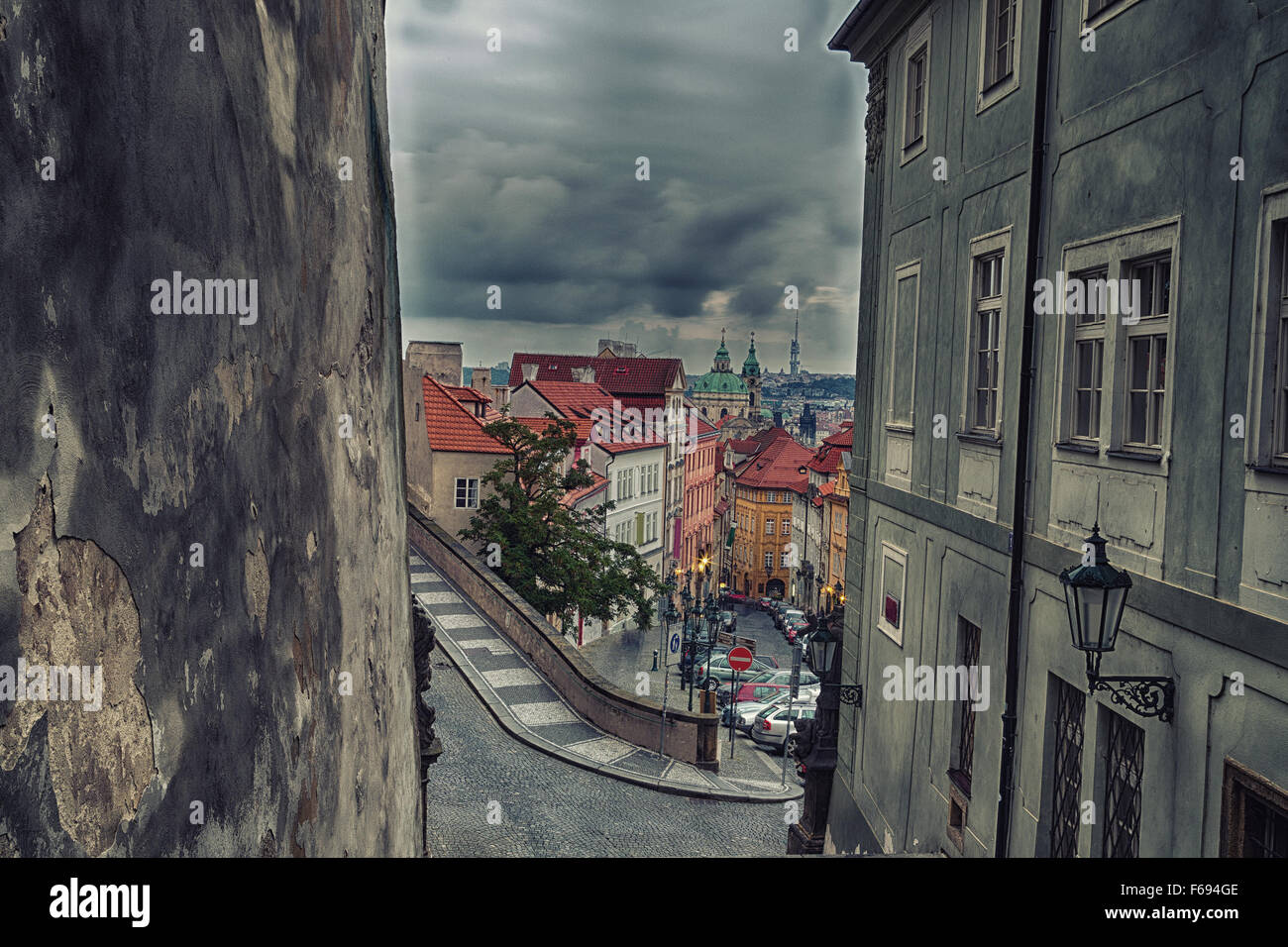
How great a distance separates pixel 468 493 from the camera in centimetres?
3512

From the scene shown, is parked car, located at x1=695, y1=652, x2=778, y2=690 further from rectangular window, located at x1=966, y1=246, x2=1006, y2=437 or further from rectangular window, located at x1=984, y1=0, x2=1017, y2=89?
rectangular window, located at x1=984, y1=0, x2=1017, y2=89

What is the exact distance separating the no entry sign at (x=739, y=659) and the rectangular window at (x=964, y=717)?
8538 millimetres

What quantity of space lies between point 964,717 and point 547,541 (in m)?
22.8

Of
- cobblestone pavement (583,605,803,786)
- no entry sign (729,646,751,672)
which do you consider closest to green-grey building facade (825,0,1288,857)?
no entry sign (729,646,751,672)

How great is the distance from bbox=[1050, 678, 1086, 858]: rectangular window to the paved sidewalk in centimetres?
1106

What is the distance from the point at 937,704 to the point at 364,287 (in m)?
7.22

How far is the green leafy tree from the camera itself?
3111cm

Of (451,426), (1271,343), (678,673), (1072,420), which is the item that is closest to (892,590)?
(1072,420)

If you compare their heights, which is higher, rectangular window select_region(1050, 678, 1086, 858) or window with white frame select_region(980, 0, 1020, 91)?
window with white frame select_region(980, 0, 1020, 91)

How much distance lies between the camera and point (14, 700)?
1797 millimetres

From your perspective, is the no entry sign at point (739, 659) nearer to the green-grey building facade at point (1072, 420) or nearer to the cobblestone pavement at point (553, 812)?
Answer: the cobblestone pavement at point (553, 812)

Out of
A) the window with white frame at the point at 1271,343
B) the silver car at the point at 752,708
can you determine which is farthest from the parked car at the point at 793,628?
the window with white frame at the point at 1271,343

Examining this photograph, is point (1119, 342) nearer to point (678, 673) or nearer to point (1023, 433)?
point (1023, 433)

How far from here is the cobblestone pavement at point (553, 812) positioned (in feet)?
47.2
